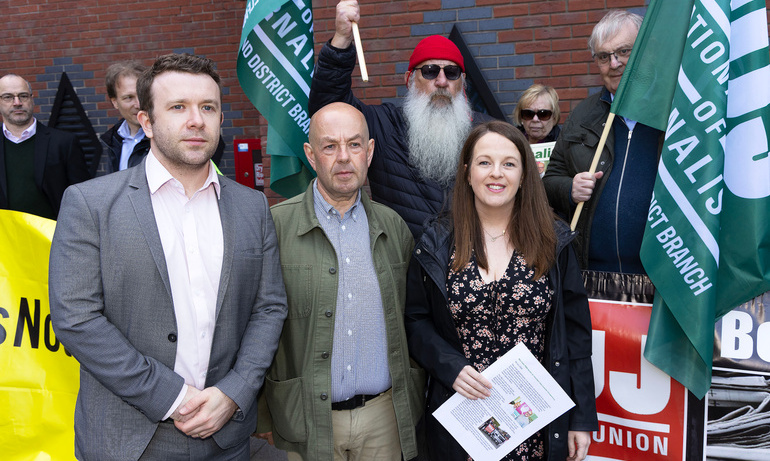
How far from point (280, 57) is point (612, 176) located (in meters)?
2.17

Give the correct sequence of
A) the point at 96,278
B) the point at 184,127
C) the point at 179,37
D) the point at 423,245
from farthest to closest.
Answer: the point at 179,37
the point at 423,245
the point at 184,127
the point at 96,278

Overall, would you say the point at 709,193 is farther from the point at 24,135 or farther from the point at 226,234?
the point at 24,135

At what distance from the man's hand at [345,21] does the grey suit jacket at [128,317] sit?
4.20 feet

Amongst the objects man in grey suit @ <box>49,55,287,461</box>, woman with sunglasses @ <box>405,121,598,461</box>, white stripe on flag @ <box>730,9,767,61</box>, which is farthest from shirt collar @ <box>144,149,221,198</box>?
white stripe on flag @ <box>730,9,767,61</box>

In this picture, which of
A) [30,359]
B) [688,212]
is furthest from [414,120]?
[30,359]

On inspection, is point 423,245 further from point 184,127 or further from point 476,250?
point 184,127

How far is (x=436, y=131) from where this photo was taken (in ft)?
11.1

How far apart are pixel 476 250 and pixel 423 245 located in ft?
0.70

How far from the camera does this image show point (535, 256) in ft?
7.47

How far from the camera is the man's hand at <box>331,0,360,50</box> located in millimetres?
2879

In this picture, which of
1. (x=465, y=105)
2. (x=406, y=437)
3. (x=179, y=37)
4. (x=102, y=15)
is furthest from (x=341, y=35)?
(x=102, y=15)

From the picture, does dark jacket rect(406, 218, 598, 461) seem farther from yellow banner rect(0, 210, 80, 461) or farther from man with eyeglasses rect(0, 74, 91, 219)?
man with eyeglasses rect(0, 74, 91, 219)

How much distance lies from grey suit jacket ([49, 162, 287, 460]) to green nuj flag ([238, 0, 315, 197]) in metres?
1.77

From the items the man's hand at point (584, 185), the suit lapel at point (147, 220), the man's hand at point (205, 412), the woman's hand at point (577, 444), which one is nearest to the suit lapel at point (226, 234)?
the suit lapel at point (147, 220)
